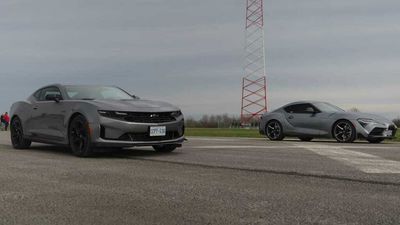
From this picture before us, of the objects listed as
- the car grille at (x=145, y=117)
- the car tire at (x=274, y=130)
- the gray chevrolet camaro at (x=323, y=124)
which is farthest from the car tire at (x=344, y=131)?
the car grille at (x=145, y=117)

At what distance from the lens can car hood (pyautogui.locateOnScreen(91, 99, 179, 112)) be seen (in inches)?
331

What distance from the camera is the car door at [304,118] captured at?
14.6m

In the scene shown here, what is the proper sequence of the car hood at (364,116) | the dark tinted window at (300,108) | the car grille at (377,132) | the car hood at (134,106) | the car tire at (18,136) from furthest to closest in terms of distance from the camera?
the dark tinted window at (300,108) → the car hood at (364,116) → the car grille at (377,132) → the car tire at (18,136) → the car hood at (134,106)

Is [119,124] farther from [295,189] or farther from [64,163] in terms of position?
Answer: [295,189]

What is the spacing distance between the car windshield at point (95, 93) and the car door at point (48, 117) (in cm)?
29

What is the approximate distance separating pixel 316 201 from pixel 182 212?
1.23 meters

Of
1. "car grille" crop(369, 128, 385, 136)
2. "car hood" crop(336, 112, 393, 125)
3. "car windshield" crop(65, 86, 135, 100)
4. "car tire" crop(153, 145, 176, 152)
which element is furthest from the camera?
"car hood" crop(336, 112, 393, 125)

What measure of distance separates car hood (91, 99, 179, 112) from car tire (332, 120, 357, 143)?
639 centimetres

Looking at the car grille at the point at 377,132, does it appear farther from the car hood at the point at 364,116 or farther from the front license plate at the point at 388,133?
the car hood at the point at 364,116

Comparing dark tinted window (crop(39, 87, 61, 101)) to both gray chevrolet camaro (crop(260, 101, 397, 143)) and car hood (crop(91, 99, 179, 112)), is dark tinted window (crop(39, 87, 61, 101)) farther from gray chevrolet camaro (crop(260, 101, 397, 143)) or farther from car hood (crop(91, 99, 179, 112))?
gray chevrolet camaro (crop(260, 101, 397, 143))

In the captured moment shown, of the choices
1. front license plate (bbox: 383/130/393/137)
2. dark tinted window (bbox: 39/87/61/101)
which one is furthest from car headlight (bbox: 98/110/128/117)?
front license plate (bbox: 383/130/393/137)

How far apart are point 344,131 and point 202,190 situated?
950cm

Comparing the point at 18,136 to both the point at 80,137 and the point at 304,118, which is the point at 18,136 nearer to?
the point at 80,137

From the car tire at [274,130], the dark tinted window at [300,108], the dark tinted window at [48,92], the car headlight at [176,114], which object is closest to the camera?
the car headlight at [176,114]
